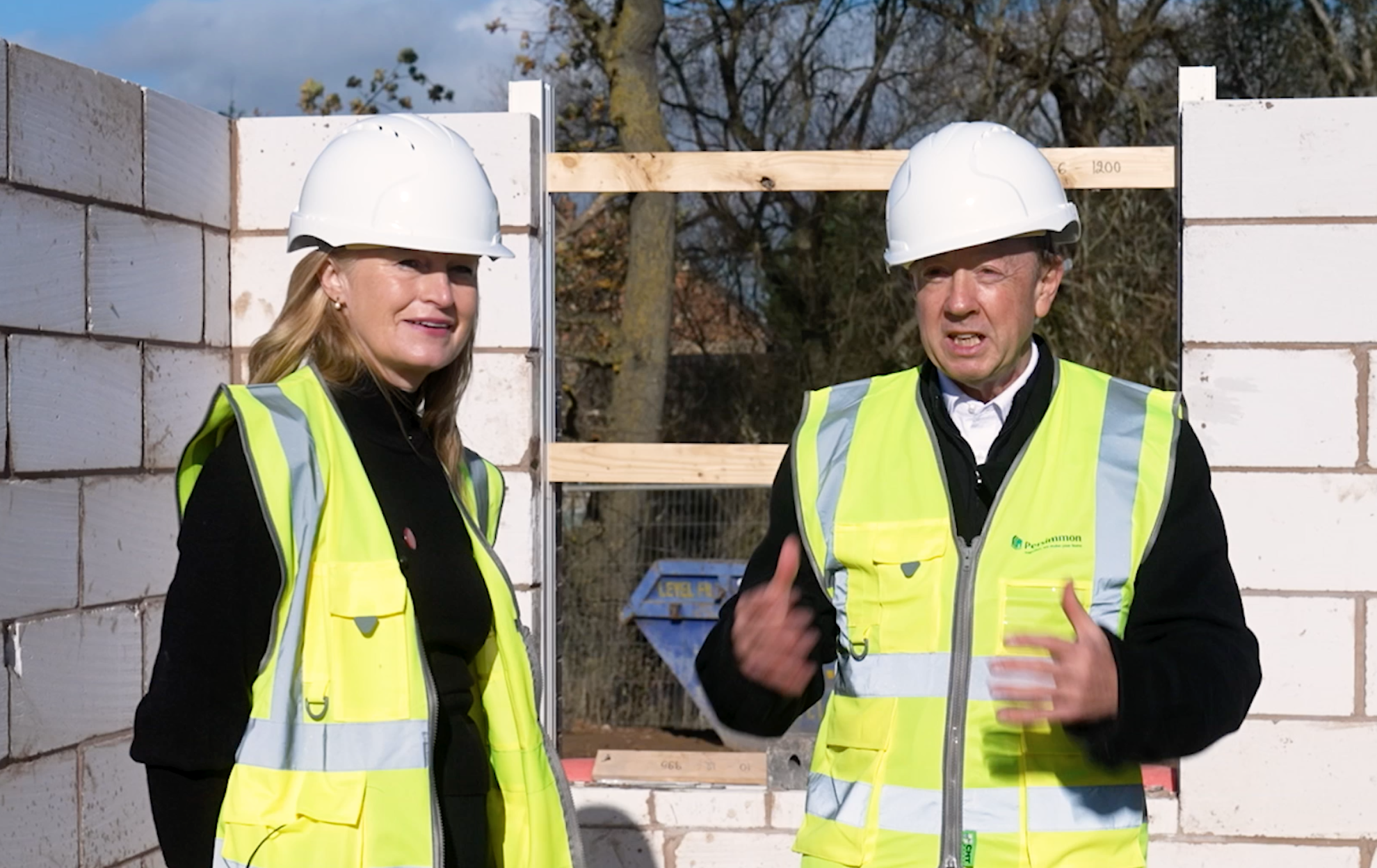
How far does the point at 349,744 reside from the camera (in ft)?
8.04

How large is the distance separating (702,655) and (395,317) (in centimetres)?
74

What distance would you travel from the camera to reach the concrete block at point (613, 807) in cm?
482

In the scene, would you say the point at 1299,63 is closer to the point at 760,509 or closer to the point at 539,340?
the point at 760,509

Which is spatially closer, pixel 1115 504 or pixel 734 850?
pixel 1115 504

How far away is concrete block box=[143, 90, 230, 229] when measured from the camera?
14.4 ft

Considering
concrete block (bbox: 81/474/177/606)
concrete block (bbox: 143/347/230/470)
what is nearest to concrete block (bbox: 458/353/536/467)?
concrete block (bbox: 143/347/230/470)

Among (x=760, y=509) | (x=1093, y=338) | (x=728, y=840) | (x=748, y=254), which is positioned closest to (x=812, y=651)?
(x=728, y=840)

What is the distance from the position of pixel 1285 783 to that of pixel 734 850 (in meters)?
1.55

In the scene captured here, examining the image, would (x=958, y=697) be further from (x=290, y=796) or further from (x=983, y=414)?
(x=290, y=796)

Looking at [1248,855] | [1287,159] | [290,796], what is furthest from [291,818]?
[1287,159]

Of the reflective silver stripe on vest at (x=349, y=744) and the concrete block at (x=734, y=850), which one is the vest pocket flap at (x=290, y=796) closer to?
the reflective silver stripe on vest at (x=349, y=744)

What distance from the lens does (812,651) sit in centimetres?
263

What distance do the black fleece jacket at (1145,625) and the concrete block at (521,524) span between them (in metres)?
1.96

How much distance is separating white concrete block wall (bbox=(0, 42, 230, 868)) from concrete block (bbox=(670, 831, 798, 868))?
148 cm
